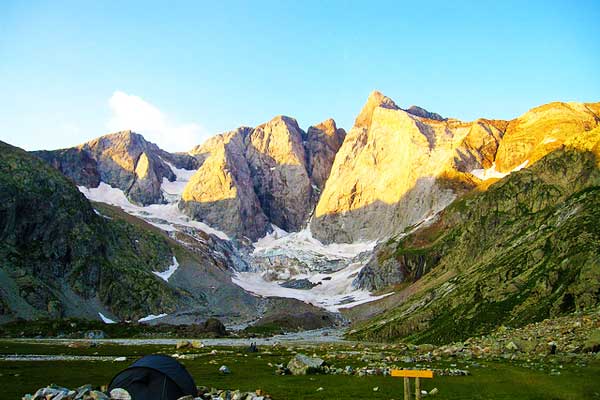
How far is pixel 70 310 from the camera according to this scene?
7013 inches

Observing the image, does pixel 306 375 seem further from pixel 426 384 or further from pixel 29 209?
pixel 29 209

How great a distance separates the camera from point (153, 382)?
30.4 m

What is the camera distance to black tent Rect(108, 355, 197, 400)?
Result: 30141 millimetres

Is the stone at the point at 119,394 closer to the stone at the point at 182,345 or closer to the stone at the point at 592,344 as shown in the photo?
the stone at the point at 592,344

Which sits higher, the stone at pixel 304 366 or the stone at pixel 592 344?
the stone at pixel 592 344

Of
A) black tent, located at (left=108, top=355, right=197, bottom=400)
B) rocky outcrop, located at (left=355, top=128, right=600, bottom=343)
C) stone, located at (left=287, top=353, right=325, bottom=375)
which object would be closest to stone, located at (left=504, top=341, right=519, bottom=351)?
rocky outcrop, located at (left=355, top=128, right=600, bottom=343)

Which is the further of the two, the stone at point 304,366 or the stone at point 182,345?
the stone at point 182,345

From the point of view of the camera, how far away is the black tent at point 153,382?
30141 mm

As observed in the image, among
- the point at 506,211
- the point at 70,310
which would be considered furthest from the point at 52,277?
the point at 506,211

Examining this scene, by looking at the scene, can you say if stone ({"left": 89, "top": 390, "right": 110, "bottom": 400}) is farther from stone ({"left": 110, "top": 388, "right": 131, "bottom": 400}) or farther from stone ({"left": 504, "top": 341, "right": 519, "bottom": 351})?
stone ({"left": 504, "top": 341, "right": 519, "bottom": 351})

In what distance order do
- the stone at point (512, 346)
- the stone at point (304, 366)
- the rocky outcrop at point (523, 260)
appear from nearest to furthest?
the stone at point (304, 366) → the stone at point (512, 346) → the rocky outcrop at point (523, 260)

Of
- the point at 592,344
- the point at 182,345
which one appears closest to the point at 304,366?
the point at 592,344

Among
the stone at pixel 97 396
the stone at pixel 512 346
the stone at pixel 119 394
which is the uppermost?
the stone at pixel 97 396

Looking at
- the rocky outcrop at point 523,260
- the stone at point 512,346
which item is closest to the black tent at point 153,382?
the stone at point 512,346
